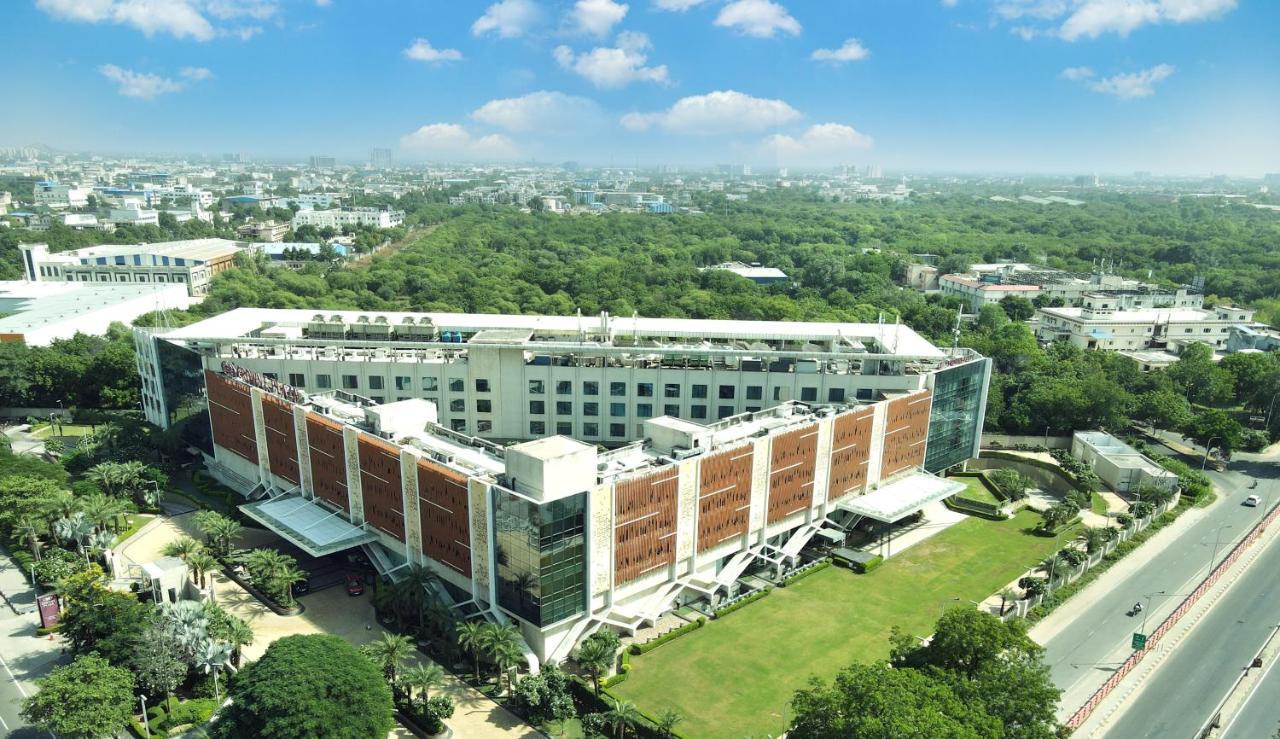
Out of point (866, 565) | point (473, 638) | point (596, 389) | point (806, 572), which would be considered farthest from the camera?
point (596, 389)

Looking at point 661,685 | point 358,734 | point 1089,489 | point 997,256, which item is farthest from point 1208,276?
point 358,734

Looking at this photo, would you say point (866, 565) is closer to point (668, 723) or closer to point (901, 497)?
point (901, 497)

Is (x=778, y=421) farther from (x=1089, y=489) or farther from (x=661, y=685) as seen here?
(x=1089, y=489)

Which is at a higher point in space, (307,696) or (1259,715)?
(307,696)

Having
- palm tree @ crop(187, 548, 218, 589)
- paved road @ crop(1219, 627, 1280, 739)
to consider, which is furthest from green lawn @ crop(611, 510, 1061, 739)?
palm tree @ crop(187, 548, 218, 589)

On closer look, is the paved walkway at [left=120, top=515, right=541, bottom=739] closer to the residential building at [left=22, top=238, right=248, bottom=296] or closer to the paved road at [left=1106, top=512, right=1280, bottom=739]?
the paved road at [left=1106, top=512, right=1280, bottom=739]

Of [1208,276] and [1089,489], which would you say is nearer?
[1089,489]

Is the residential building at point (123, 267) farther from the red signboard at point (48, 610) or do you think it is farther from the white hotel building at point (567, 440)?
the red signboard at point (48, 610)

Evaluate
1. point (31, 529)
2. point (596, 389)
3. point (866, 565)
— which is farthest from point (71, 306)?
point (866, 565)
